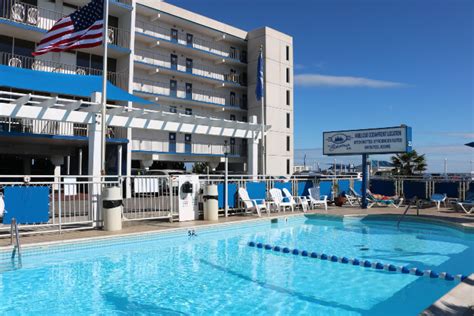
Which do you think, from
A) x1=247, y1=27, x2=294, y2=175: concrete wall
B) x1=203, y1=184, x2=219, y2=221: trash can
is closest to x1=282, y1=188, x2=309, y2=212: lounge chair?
x1=203, y1=184, x2=219, y2=221: trash can

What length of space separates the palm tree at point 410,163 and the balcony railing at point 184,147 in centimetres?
1485

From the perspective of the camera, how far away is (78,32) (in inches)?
490

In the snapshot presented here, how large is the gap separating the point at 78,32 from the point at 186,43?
25.7m

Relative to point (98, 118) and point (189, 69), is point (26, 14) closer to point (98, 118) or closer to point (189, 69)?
point (98, 118)

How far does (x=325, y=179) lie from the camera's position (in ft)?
62.2

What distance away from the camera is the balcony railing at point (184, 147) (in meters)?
31.8

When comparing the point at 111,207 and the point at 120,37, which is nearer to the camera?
the point at 111,207

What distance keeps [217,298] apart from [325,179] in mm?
13372

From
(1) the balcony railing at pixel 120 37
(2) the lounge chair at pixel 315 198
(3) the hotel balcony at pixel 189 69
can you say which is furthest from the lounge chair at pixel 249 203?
(3) the hotel balcony at pixel 189 69

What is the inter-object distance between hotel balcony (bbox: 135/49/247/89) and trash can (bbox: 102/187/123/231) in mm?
23810

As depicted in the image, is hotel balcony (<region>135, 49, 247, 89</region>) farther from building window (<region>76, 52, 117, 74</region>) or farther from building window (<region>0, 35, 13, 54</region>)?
building window (<region>0, 35, 13, 54</region>)

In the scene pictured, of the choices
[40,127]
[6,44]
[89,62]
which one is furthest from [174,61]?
[40,127]

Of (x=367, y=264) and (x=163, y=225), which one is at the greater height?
(x=163, y=225)

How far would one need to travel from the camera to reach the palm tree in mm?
37469
